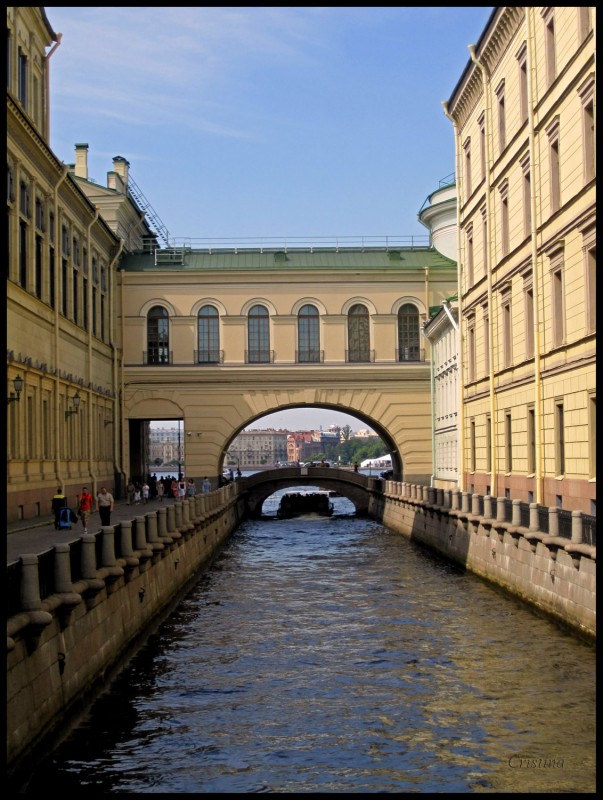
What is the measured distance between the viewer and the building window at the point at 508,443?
30906 millimetres

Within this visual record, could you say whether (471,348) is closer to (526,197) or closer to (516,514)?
(526,197)

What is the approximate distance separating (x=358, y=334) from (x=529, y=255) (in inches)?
937

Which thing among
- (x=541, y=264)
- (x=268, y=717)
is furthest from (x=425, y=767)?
(x=541, y=264)

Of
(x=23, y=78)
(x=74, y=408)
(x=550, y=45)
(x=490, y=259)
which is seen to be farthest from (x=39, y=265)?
(x=550, y=45)

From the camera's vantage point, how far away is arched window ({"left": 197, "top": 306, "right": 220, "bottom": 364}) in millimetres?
50938

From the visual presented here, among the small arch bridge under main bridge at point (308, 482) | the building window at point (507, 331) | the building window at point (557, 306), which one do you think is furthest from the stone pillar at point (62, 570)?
the small arch bridge under main bridge at point (308, 482)

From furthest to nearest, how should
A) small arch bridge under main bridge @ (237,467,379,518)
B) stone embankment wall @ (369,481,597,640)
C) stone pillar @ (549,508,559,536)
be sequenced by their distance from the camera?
small arch bridge under main bridge @ (237,467,379,518), stone pillar @ (549,508,559,536), stone embankment wall @ (369,481,597,640)

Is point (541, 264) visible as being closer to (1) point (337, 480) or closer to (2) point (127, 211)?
(2) point (127, 211)

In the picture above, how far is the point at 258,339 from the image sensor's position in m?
51.1

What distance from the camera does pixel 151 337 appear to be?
167ft

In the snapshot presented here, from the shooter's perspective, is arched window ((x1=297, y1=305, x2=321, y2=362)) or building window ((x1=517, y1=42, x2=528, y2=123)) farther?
arched window ((x1=297, y1=305, x2=321, y2=362))

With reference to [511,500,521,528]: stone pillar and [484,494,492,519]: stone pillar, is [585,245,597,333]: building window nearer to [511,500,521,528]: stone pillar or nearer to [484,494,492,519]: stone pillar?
[511,500,521,528]: stone pillar

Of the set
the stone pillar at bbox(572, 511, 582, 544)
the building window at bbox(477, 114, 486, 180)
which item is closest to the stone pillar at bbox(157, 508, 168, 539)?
the stone pillar at bbox(572, 511, 582, 544)

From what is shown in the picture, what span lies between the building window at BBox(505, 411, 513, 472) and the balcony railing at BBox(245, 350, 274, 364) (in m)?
20.9
